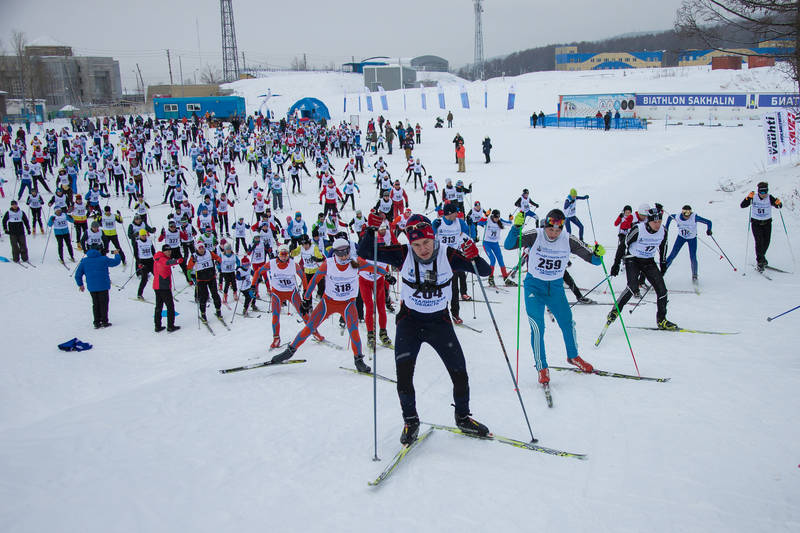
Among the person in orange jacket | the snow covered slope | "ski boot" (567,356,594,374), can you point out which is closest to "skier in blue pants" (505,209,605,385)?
"ski boot" (567,356,594,374)

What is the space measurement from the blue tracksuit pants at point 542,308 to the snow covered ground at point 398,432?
49cm

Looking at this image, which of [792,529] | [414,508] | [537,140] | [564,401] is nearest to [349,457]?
[414,508]

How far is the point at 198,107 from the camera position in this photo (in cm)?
4041

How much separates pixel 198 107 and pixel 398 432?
137 feet

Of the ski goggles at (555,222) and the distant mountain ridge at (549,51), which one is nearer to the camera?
the ski goggles at (555,222)

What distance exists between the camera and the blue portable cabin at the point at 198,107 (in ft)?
131

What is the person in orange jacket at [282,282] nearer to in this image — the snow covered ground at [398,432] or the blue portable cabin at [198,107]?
the snow covered ground at [398,432]

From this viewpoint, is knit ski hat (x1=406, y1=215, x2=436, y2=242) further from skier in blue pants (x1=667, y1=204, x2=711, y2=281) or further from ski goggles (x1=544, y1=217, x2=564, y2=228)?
skier in blue pants (x1=667, y1=204, x2=711, y2=281)

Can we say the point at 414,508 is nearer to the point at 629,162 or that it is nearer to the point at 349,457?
the point at 349,457

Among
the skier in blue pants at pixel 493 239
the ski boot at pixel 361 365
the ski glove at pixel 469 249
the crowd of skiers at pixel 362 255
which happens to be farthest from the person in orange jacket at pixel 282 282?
the skier in blue pants at pixel 493 239

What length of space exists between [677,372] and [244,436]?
4.87m

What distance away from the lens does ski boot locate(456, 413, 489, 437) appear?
4.38 meters

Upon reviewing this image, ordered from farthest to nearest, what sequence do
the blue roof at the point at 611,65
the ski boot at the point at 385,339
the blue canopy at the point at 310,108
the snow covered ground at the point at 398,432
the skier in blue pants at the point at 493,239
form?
the blue roof at the point at 611,65
the blue canopy at the point at 310,108
the skier in blue pants at the point at 493,239
the ski boot at the point at 385,339
the snow covered ground at the point at 398,432

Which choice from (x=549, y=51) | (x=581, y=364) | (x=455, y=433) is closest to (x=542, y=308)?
(x=581, y=364)
